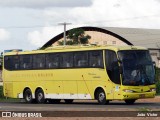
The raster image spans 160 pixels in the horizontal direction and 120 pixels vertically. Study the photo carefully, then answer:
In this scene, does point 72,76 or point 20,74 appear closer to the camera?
point 72,76

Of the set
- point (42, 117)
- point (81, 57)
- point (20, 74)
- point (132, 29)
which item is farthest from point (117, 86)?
point (132, 29)

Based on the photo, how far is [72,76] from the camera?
3734 cm

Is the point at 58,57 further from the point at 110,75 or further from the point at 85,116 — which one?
the point at 85,116

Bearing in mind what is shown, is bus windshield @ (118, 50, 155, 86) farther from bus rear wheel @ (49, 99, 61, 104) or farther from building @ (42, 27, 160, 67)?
building @ (42, 27, 160, 67)

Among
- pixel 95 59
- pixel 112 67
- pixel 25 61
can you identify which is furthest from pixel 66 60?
pixel 25 61

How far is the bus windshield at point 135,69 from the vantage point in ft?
113

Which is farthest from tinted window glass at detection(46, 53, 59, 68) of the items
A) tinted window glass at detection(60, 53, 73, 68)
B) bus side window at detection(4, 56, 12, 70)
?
bus side window at detection(4, 56, 12, 70)

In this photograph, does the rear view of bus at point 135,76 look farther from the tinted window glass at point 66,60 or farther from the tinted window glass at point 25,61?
the tinted window glass at point 25,61

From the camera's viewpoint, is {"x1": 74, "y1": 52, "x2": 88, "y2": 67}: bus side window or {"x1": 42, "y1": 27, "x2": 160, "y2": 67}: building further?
{"x1": 42, "y1": 27, "x2": 160, "y2": 67}: building

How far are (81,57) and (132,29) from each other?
247 ft

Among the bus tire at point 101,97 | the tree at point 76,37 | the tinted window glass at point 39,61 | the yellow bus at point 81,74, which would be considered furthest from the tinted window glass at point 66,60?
the tree at point 76,37

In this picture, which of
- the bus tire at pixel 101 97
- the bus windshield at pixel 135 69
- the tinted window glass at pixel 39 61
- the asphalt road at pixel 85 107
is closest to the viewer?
the asphalt road at pixel 85 107

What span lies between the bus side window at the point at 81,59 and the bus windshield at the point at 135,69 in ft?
7.68

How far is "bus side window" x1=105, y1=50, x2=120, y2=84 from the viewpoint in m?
34.8
